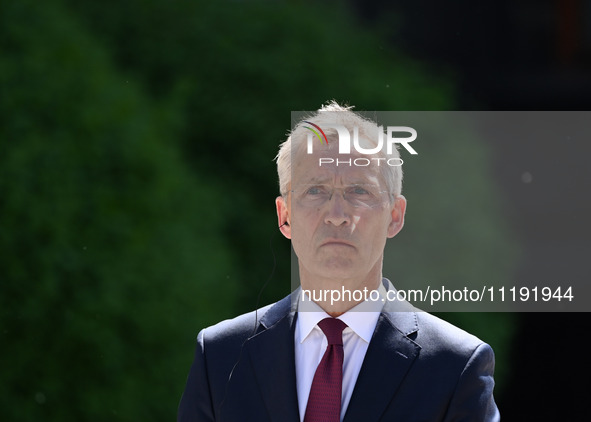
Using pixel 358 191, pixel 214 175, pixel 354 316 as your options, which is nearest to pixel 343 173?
pixel 358 191

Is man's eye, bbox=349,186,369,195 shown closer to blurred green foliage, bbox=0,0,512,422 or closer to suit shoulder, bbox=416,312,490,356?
suit shoulder, bbox=416,312,490,356

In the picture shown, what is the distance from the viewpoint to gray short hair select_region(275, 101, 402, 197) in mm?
2227

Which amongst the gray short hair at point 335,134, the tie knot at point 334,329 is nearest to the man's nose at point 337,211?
the gray short hair at point 335,134

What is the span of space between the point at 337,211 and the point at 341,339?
0.31m

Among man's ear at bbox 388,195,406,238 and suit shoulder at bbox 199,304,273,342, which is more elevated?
man's ear at bbox 388,195,406,238

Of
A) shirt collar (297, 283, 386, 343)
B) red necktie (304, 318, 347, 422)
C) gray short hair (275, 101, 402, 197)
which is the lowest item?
red necktie (304, 318, 347, 422)

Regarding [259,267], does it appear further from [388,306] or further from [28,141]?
[388,306]

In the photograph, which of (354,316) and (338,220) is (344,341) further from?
(338,220)

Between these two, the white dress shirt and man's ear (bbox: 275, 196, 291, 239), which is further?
man's ear (bbox: 275, 196, 291, 239)

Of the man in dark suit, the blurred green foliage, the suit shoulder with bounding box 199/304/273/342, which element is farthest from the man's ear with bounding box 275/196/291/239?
the blurred green foliage

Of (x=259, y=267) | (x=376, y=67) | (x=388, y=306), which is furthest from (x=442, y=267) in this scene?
(x=388, y=306)

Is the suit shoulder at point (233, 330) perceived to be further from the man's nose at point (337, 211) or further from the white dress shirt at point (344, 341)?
the man's nose at point (337, 211)

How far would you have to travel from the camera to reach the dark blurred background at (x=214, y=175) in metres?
4.98

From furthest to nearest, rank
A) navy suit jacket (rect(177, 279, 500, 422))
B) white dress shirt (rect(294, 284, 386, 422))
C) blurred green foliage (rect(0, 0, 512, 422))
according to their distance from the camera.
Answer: blurred green foliage (rect(0, 0, 512, 422)), white dress shirt (rect(294, 284, 386, 422)), navy suit jacket (rect(177, 279, 500, 422))
